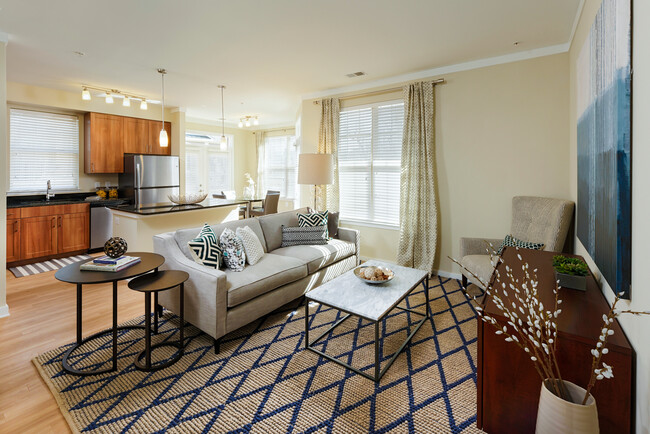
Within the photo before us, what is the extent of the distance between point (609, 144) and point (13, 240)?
21.5 ft

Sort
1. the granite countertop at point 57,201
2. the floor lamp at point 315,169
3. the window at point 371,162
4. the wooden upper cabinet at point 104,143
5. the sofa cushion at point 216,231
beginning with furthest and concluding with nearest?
1. the wooden upper cabinet at point 104,143
2. the granite countertop at point 57,201
3. the window at point 371,162
4. the floor lamp at point 315,169
5. the sofa cushion at point 216,231

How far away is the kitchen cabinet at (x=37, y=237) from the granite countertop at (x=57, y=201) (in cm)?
22

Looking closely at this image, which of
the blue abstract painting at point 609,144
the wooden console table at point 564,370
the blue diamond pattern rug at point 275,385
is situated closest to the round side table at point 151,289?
the blue diamond pattern rug at point 275,385

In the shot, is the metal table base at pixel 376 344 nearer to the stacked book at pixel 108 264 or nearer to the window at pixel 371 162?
the stacked book at pixel 108 264

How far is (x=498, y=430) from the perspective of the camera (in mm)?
1547

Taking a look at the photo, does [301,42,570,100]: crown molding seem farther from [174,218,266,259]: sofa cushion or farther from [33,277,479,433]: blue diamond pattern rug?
[33,277,479,433]: blue diamond pattern rug

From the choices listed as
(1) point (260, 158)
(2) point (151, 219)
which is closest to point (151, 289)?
(2) point (151, 219)

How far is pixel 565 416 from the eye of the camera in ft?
3.60

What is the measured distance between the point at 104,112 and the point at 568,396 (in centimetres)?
696

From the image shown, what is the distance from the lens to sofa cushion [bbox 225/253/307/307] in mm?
2559

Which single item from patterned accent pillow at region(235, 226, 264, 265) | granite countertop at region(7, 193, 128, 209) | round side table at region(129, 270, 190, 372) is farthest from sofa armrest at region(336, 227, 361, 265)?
granite countertop at region(7, 193, 128, 209)

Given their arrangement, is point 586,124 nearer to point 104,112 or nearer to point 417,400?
point 417,400

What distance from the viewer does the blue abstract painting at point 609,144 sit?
1.31m

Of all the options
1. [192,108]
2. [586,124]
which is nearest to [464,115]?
[586,124]
